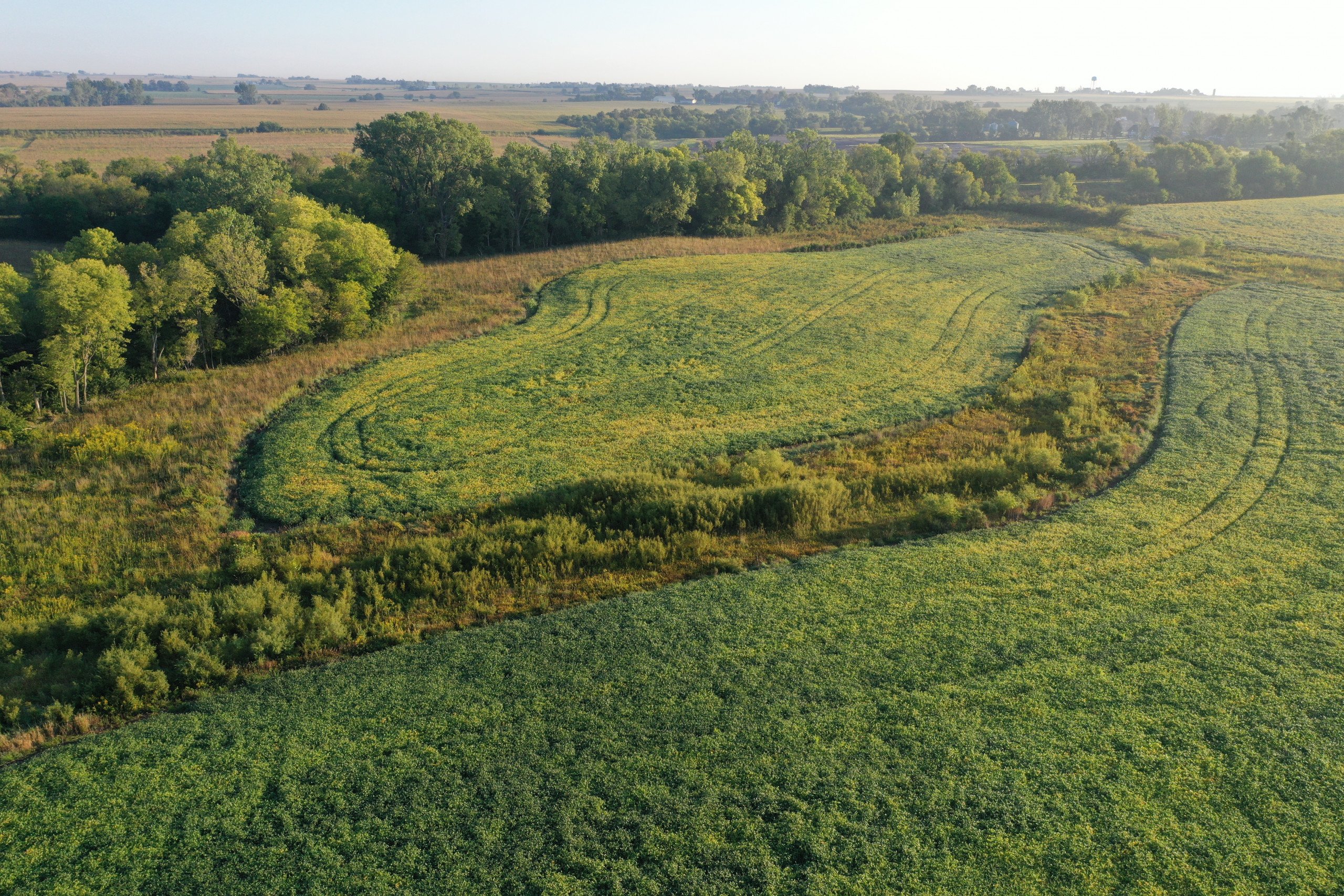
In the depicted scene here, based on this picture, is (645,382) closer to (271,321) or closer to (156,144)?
(271,321)

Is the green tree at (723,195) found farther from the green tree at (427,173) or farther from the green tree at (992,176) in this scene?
the green tree at (992,176)

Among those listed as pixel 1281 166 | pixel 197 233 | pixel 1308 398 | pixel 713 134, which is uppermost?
pixel 713 134

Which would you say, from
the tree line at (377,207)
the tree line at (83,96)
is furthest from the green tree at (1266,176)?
the tree line at (83,96)

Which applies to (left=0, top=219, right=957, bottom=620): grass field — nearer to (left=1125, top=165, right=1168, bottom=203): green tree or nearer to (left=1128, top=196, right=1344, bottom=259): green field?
(left=1128, top=196, right=1344, bottom=259): green field

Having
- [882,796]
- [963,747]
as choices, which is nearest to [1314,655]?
[963,747]

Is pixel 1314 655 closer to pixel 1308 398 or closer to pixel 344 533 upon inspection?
pixel 1308 398

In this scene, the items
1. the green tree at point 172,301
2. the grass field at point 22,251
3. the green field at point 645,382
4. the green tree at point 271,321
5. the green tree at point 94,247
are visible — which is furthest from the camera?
the grass field at point 22,251

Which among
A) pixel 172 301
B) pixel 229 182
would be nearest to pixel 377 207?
pixel 229 182
